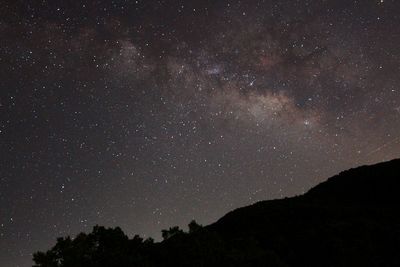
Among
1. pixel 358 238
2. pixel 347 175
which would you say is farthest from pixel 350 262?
pixel 347 175

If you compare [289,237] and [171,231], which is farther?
[289,237]

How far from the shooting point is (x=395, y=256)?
20469mm

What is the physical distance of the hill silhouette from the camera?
1001 cm

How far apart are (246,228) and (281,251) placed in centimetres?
529

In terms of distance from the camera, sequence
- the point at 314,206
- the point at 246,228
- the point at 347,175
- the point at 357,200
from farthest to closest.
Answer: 1. the point at 347,175
2. the point at 357,200
3. the point at 314,206
4. the point at 246,228

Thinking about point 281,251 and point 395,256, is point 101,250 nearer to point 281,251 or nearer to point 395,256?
point 281,251

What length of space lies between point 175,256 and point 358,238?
14723 mm

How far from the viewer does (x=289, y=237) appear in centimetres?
2317

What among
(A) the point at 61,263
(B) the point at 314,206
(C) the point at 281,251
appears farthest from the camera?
(B) the point at 314,206

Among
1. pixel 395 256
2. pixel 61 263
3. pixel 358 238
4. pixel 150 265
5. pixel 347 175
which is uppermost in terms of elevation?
pixel 347 175

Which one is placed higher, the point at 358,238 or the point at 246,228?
the point at 246,228

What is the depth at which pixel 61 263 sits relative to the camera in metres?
9.23

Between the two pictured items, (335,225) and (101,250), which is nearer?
(101,250)

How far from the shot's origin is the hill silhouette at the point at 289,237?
10008mm
